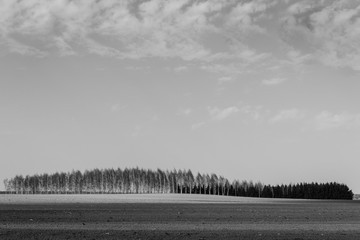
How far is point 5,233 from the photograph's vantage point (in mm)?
25672

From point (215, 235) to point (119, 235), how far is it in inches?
189

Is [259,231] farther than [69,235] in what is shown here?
Yes

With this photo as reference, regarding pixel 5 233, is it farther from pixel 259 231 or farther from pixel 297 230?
pixel 297 230

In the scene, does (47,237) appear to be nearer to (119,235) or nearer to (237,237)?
(119,235)

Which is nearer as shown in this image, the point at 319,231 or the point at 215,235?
the point at 215,235

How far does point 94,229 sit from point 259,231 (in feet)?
30.1

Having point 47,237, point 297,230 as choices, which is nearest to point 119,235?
point 47,237

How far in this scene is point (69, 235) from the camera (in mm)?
25000

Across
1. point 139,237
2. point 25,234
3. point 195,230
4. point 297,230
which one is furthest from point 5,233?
point 297,230

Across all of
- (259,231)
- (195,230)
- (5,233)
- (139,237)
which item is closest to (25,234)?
(5,233)

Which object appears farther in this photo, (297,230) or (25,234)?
(297,230)

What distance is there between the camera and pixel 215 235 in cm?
2531

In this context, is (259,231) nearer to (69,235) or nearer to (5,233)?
(69,235)

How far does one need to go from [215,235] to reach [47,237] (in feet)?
27.1
